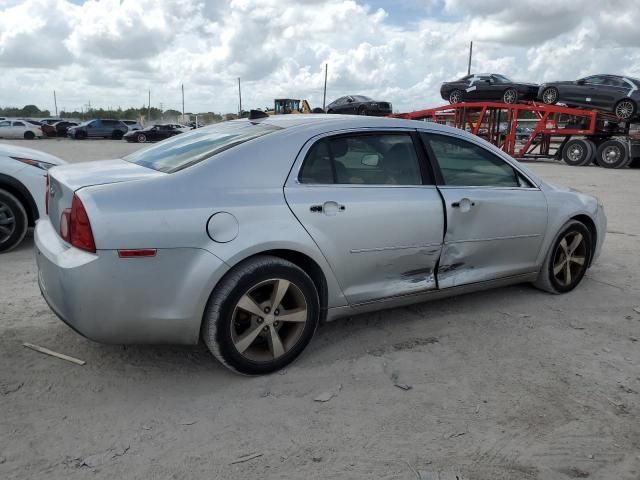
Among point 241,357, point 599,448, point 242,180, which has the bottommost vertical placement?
point 599,448

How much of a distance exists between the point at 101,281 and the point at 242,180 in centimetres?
89

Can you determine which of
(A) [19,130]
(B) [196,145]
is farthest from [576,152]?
(A) [19,130]

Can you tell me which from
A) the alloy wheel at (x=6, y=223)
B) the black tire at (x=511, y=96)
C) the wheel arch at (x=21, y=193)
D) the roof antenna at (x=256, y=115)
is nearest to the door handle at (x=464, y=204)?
the roof antenna at (x=256, y=115)

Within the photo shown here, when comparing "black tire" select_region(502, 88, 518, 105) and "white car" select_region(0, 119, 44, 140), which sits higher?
"black tire" select_region(502, 88, 518, 105)

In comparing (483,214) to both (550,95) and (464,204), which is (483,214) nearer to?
(464,204)

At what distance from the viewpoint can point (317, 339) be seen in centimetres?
367

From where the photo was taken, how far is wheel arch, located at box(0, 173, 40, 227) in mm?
5488

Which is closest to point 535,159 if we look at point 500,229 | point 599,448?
point 500,229

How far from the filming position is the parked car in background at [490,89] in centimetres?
2175

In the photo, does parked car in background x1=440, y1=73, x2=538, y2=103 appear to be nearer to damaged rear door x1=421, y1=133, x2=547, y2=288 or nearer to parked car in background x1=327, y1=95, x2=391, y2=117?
parked car in background x1=327, y1=95, x2=391, y2=117

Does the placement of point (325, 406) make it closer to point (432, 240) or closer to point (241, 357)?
point (241, 357)

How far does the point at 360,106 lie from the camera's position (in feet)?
89.4

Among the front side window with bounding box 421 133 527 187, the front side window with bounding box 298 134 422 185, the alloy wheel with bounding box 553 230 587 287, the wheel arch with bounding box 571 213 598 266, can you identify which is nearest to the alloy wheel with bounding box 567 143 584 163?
the wheel arch with bounding box 571 213 598 266

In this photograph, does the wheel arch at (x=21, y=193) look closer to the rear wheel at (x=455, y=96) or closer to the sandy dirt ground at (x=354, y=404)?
the sandy dirt ground at (x=354, y=404)
